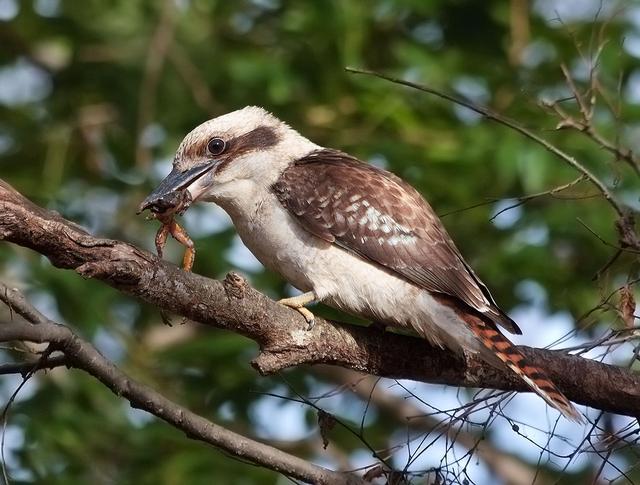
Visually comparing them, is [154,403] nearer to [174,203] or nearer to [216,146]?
[174,203]

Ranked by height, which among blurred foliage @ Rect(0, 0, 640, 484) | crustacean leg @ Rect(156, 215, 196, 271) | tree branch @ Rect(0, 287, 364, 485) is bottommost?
tree branch @ Rect(0, 287, 364, 485)

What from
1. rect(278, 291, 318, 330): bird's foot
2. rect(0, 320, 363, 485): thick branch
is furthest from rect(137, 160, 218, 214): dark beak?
rect(0, 320, 363, 485): thick branch

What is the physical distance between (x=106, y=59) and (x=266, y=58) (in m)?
1.27

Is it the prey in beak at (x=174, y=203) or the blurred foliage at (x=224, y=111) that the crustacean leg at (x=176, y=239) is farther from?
the blurred foliage at (x=224, y=111)

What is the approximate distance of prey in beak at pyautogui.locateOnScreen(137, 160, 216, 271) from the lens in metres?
4.72

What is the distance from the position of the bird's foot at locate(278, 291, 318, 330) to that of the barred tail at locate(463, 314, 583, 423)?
685 millimetres

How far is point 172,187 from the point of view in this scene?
16.9ft

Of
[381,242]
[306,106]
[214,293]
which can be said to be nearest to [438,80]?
[306,106]

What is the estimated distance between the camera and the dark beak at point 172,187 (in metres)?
4.96

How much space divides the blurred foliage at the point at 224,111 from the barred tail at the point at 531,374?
8.02 ft

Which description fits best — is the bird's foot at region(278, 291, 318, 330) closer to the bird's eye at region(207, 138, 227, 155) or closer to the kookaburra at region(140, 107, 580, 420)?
the kookaburra at region(140, 107, 580, 420)

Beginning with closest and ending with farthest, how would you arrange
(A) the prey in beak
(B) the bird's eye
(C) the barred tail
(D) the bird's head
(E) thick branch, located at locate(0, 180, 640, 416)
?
(E) thick branch, located at locate(0, 180, 640, 416)
(C) the barred tail
(A) the prey in beak
(D) the bird's head
(B) the bird's eye

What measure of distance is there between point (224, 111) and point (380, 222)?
294cm

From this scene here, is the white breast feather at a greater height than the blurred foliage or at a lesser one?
lesser
